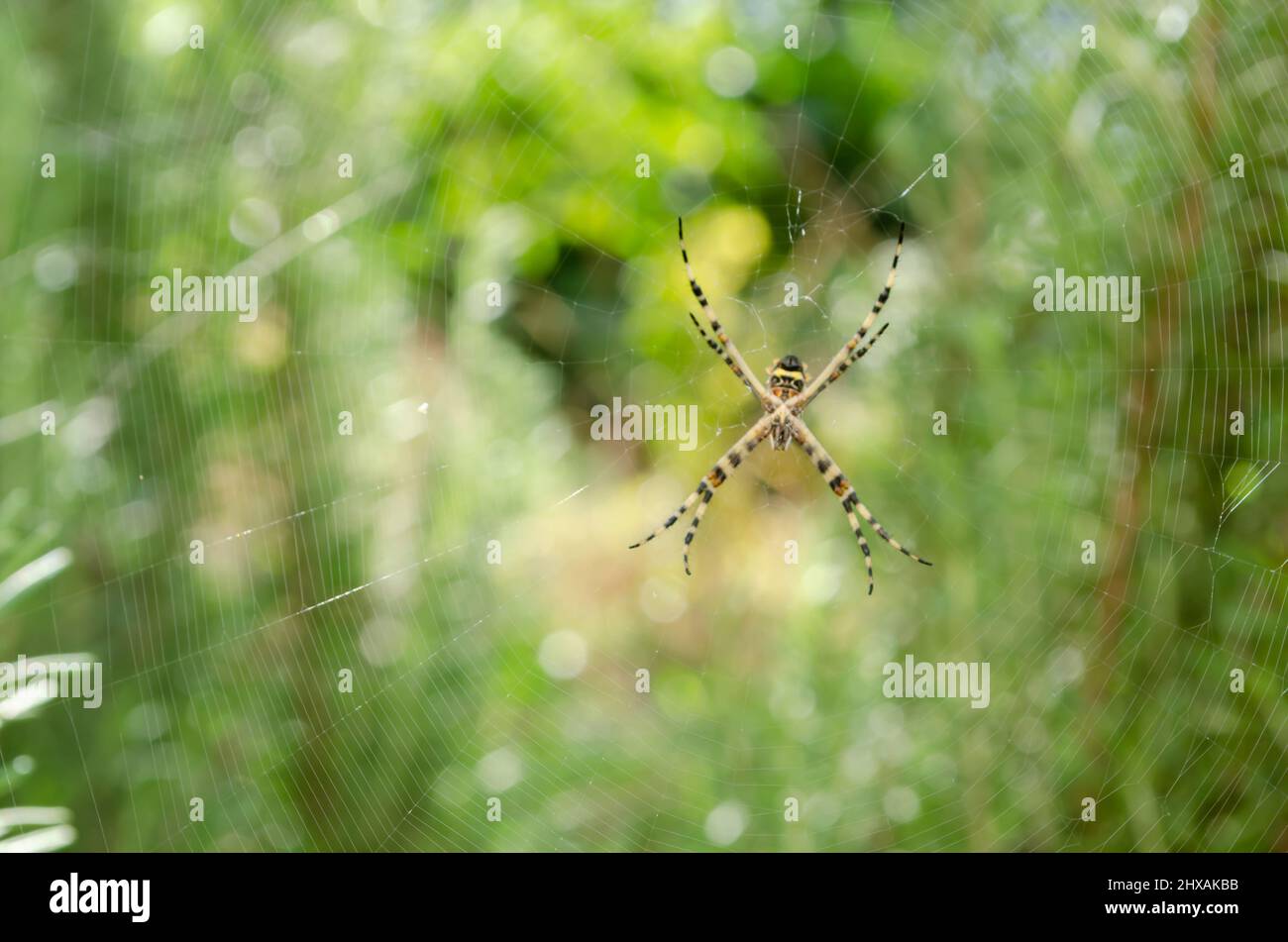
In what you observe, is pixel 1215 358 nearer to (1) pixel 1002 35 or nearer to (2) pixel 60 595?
(1) pixel 1002 35

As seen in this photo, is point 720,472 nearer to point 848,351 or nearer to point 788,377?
point 788,377

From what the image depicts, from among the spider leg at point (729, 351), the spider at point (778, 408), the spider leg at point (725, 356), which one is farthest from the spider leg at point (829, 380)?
the spider leg at point (725, 356)

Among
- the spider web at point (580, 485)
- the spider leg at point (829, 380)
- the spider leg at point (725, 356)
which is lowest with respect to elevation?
the spider web at point (580, 485)

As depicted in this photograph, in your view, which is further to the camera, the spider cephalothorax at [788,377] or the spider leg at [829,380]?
the spider cephalothorax at [788,377]

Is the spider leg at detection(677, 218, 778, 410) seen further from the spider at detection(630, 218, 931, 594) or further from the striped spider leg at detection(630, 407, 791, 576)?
the striped spider leg at detection(630, 407, 791, 576)

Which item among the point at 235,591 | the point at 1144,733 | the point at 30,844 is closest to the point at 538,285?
the point at 235,591

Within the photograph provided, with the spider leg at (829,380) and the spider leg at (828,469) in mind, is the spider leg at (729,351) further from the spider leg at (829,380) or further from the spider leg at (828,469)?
the spider leg at (828,469)

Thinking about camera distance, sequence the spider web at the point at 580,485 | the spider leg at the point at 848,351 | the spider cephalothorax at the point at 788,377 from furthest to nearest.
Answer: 1. the spider cephalothorax at the point at 788,377
2. the spider leg at the point at 848,351
3. the spider web at the point at 580,485
